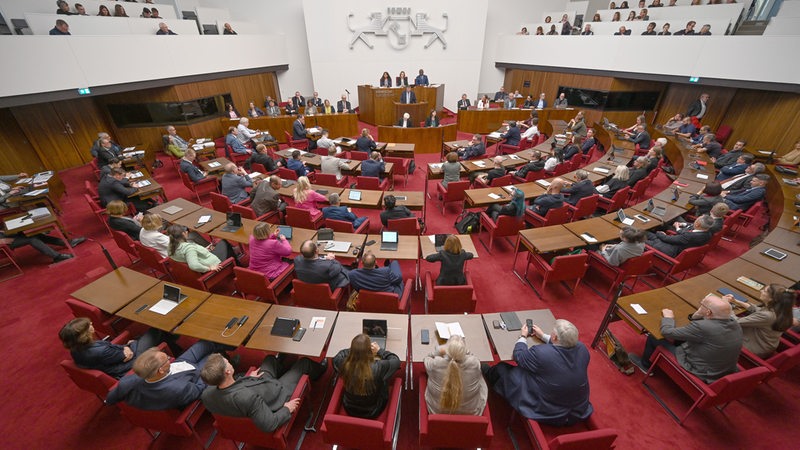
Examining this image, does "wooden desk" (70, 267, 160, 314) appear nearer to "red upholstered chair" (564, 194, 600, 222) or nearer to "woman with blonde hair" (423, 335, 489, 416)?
"woman with blonde hair" (423, 335, 489, 416)

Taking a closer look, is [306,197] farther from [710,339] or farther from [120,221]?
[710,339]

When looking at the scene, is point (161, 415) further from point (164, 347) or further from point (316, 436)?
point (316, 436)

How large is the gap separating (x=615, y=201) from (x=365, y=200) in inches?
219

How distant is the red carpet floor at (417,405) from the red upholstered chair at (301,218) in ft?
8.19

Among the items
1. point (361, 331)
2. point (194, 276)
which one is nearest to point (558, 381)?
point (361, 331)

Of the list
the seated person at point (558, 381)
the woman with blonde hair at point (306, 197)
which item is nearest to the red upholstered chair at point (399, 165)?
the woman with blonde hair at point (306, 197)

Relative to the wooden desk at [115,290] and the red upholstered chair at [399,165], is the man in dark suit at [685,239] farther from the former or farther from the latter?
the wooden desk at [115,290]

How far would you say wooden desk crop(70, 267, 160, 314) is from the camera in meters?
4.02

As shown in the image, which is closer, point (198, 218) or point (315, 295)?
point (315, 295)

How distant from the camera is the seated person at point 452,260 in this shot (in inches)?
170

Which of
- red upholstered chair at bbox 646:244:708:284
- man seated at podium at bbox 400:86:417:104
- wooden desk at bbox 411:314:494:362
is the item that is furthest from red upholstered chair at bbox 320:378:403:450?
man seated at podium at bbox 400:86:417:104

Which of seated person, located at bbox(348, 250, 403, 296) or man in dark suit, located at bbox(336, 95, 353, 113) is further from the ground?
man in dark suit, located at bbox(336, 95, 353, 113)

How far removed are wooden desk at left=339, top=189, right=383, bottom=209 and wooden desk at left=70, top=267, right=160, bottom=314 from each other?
11.4 ft

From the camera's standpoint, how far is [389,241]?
519cm
